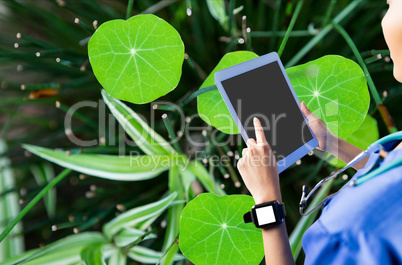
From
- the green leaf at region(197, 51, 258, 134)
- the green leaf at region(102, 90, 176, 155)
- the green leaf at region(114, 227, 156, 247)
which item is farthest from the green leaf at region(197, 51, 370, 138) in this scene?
the green leaf at region(114, 227, 156, 247)

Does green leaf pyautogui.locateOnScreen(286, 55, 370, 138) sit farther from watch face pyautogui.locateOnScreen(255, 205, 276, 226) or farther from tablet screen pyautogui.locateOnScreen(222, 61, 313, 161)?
watch face pyautogui.locateOnScreen(255, 205, 276, 226)

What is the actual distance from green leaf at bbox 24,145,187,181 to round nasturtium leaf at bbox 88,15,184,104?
0.43ft

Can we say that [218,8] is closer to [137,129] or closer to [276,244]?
[137,129]

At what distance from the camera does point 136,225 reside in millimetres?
616

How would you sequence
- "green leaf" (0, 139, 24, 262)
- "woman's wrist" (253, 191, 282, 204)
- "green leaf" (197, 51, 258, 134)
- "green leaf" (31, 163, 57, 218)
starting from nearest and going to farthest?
"woman's wrist" (253, 191, 282, 204)
"green leaf" (197, 51, 258, 134)
"green leaf" (0, 139, 24, 262)
"green leaf" (31, 163, 57, 218)

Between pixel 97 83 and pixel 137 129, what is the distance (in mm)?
264

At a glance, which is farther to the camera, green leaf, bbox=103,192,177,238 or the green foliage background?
the green foliage background

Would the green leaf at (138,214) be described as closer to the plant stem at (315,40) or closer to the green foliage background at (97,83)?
the green foliage background at (97,83)

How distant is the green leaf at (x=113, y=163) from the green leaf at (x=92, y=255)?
128 millimetres

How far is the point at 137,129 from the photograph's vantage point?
61cm

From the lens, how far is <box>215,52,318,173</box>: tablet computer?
498 mm

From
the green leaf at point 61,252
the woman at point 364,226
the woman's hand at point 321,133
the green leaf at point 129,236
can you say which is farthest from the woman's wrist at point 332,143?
the green leaf at point 61,252

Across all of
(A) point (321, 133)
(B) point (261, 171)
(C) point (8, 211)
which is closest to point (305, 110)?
(A) point (321, 133)

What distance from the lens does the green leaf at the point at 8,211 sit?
663 millimetres
